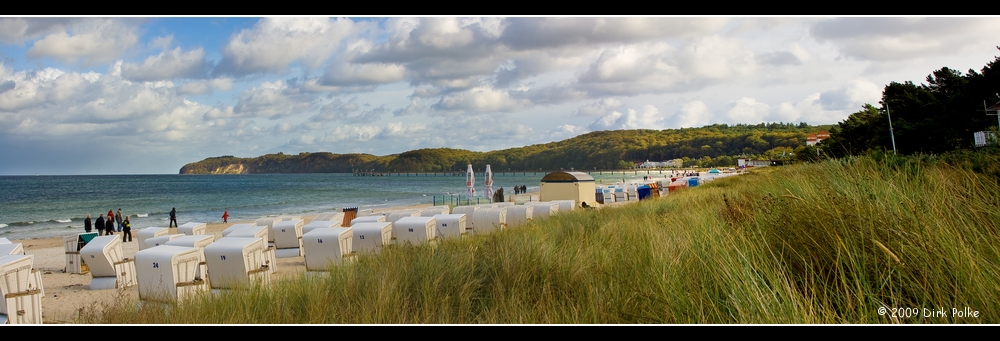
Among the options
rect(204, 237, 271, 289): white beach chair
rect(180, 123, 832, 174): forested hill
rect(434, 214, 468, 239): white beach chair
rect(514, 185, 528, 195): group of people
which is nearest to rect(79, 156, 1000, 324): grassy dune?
rect(204, 237, 271, 289): white beach chair

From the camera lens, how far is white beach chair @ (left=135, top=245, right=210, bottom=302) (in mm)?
6449

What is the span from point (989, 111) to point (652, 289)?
74.8 feet

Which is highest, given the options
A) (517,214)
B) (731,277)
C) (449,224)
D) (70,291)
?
(731,277)

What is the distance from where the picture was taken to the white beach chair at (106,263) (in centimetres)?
873

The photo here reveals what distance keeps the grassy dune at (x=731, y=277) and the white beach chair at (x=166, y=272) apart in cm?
213

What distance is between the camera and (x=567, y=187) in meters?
23.9

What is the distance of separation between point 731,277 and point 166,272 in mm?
6092

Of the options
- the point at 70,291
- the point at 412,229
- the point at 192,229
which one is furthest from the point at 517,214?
the point at 70,291

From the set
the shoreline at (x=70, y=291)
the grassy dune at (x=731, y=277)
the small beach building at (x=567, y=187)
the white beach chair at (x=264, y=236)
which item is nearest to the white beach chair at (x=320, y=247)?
the shoreline at (x=70, y=291)

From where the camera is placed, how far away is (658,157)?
57281 mm

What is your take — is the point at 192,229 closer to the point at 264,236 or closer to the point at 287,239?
the point at 287,239
